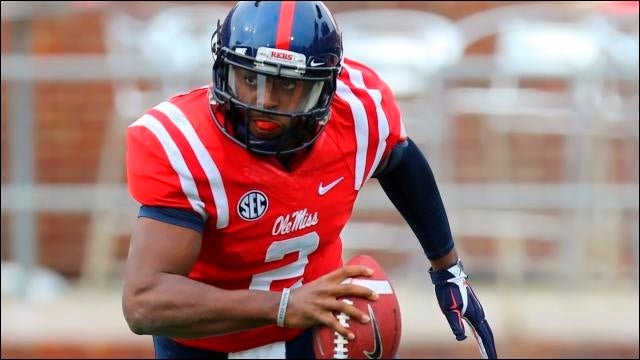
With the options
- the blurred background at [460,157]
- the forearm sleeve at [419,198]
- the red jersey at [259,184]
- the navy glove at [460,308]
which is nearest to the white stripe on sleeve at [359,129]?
the red jersey at [259,184]

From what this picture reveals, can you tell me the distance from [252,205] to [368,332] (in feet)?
1.65

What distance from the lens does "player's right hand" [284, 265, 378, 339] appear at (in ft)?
9.93

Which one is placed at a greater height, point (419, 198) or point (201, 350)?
point (419, 198)

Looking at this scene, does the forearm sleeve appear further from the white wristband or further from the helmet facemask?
the white wristband

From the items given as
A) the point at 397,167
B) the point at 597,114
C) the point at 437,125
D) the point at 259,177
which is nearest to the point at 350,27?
the point at 437,125

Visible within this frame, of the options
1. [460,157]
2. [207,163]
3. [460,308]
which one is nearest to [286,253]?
[207,163]

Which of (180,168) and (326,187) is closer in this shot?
(180,168)

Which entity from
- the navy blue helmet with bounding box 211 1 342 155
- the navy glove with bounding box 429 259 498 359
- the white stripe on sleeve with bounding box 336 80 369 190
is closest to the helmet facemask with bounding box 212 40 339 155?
the navy blue helmet with bounding box 211 1 342 155

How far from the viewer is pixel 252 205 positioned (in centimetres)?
336

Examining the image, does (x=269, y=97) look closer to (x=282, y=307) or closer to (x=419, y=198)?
(x=282, y=307)

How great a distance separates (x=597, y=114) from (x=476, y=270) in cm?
122

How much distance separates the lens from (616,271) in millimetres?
7922

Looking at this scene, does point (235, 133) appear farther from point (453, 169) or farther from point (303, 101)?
point (453, 169)

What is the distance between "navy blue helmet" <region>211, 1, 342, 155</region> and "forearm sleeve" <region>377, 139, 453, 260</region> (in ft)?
1.81
